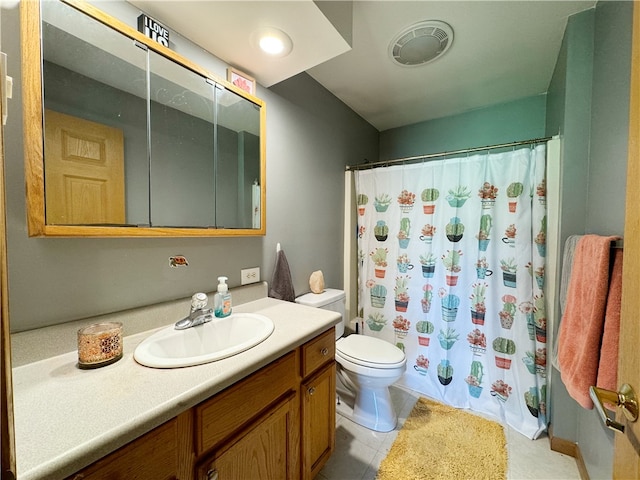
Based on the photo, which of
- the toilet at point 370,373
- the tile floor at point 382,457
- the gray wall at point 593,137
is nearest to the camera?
the gray wall at point 593,137

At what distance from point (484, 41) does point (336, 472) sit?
2.58m

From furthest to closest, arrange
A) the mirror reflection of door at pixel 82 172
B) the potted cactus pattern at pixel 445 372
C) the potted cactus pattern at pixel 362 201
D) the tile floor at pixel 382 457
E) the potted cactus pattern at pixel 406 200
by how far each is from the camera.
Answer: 1. the potted cactus pattern at pixel 362 201
2. the potted cactus pattern at pixel 406 200
3. the potted cactus pattern at pixel 445 372
4. the tile floor at pixel 382 457
5. the mirror reflection of door at pixel 82 172

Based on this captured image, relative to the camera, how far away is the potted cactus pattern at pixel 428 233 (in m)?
1.88

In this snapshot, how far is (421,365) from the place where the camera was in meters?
1.95

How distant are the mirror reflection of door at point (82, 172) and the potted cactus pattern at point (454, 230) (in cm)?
191

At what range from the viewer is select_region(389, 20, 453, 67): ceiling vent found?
1.40 meters

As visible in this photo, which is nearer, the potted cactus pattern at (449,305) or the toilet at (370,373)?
the toilet at (370,373)

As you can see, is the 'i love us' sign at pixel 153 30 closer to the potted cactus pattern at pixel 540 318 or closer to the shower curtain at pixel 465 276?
the shower curtain at pixel 465 276

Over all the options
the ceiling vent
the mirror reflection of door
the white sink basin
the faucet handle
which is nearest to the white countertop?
the white sink basin

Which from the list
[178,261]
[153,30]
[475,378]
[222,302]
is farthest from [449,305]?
[153,30]

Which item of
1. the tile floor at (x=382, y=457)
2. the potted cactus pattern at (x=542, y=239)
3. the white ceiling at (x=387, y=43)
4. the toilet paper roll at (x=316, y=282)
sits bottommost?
the tile floor at (x=382, y=457)

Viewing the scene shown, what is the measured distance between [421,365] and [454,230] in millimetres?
1080

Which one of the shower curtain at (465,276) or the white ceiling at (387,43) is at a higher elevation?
the white ceiling at (387,43)

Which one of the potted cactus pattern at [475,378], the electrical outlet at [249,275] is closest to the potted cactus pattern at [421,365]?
the potted cactus pattern at [475,378]
